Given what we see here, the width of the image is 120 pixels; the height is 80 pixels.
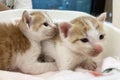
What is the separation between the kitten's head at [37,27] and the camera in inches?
39.1

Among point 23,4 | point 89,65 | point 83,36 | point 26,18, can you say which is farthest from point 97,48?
point 23,4

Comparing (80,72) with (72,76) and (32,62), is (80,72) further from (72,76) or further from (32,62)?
(32,62)

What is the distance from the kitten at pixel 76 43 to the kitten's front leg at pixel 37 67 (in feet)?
0.10

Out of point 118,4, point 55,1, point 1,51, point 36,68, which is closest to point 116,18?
point 118,4

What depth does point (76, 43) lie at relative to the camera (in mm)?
949

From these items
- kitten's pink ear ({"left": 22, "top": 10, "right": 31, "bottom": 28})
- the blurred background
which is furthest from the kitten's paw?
the blurred background

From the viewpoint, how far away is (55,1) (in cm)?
254

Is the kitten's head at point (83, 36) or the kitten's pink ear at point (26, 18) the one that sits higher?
the kitten's pink ear at point (26, 18)

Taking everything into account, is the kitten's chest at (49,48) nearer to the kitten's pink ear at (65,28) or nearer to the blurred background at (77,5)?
the kitten's pink ear at (65,28)

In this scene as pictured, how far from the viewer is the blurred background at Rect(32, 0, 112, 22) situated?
2533 millimetres

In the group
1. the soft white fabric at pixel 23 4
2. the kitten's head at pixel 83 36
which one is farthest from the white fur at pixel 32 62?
the soft white fabric at pixel 23 4

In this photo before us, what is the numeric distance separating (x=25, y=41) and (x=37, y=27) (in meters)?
0.07

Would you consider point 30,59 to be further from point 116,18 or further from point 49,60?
point 116,18

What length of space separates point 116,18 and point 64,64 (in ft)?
1.70
